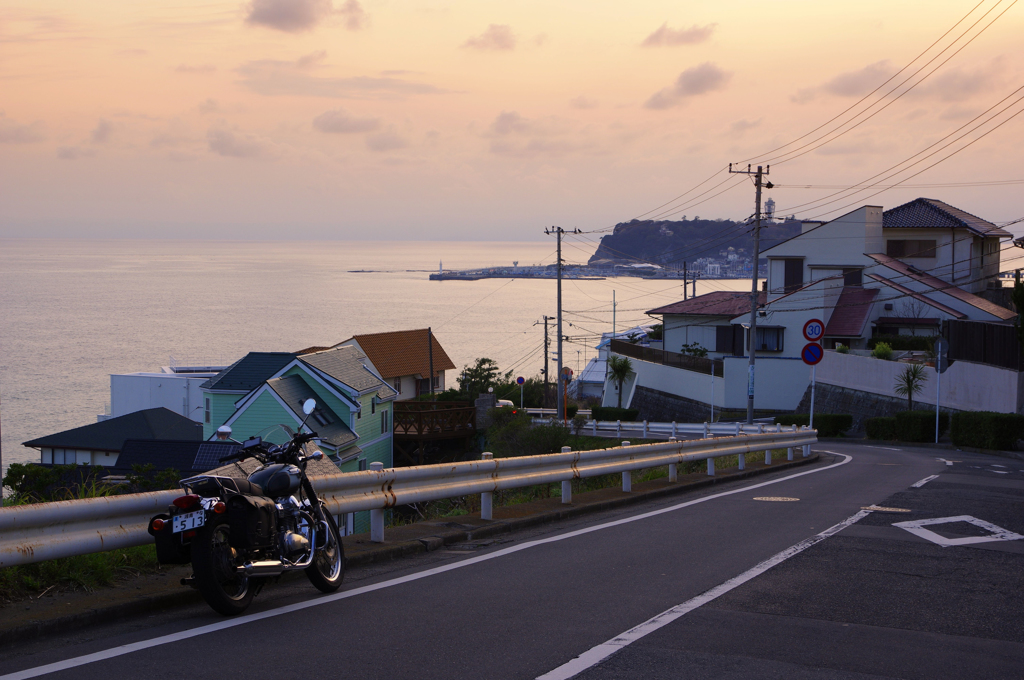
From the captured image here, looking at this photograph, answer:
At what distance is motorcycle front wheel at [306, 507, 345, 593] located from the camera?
6328 mm

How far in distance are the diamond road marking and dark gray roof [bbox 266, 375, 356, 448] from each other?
67.0 feet

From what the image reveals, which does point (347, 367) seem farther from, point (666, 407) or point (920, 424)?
point (666, 407)

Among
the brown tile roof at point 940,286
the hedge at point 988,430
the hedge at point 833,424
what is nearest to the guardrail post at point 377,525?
the hedge at point 988,430

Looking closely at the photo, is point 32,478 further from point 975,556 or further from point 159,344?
point 159,344

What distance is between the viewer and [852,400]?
1682 inches

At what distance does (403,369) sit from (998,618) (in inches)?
2208

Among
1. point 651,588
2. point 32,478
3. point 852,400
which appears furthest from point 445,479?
point 852,400

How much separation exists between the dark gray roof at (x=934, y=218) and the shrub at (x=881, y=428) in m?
25.1

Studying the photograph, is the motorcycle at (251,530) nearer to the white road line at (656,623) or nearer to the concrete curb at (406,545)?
the concrete curb at (406,545)

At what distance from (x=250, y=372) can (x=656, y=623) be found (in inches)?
1125

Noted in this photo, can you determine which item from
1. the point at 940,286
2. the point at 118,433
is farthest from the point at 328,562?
the point at 940,286

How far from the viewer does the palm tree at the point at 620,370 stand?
56.1m

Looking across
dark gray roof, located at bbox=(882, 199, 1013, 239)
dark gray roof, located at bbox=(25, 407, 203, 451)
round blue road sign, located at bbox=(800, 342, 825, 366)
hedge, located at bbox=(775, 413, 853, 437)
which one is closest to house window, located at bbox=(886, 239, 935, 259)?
dark gray roof, located at bbox=(882, 199, 1013, 239)

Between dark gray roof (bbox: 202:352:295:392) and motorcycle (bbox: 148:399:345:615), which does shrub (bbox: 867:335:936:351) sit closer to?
dark gray roof (bbox: 202:352:295:392)
